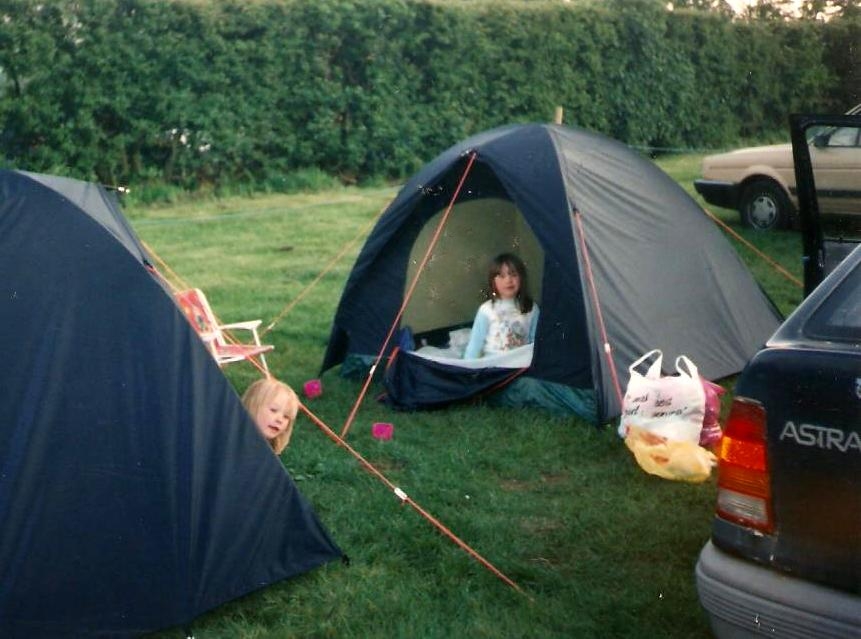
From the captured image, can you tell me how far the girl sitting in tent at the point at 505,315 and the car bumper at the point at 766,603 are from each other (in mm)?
4142

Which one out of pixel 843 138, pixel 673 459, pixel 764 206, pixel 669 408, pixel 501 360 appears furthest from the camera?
pixel 764 206

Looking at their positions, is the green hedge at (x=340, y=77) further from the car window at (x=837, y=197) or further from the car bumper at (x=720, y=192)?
the car window at (x=837, y=197)

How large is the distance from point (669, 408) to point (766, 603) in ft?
9.43

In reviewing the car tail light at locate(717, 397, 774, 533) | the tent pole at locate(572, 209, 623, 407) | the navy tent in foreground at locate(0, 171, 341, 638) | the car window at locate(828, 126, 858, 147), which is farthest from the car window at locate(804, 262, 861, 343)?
the car window at locate(828, 126, 858, 147)

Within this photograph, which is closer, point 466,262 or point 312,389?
point 312,389

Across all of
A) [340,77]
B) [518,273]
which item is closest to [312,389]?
[518,273]

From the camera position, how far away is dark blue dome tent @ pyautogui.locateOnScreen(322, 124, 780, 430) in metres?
6.63

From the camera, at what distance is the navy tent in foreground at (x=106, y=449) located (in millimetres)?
3908

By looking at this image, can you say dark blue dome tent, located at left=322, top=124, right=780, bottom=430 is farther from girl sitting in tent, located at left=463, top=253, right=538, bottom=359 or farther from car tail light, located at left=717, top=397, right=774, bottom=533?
car tail light, located at left=717, top=397, right=774, bottom=533

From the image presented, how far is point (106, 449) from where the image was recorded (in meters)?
4.01

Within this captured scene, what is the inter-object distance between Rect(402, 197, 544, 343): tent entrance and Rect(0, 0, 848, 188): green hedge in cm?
675

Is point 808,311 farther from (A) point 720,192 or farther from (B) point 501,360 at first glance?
(A) point 720,192

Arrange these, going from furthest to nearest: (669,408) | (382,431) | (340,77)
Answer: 1. (340,77)
2. (382,431)
3. (669,408)

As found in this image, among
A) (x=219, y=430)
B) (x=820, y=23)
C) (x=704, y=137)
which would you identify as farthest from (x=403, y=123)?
(x=219, y=430)
